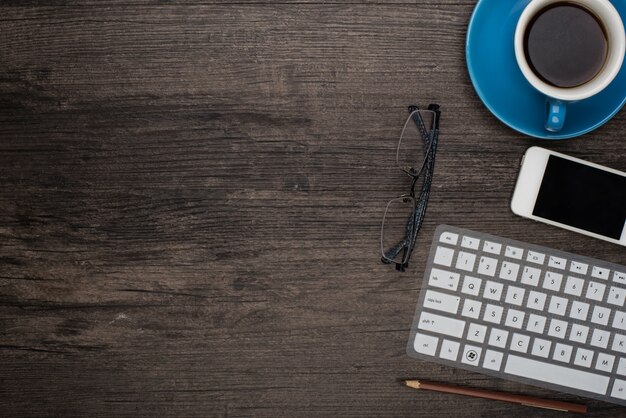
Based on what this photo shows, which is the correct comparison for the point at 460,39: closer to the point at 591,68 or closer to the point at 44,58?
the point at 591,68

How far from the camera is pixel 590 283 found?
90 cm

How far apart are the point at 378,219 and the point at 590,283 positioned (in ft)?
1.04

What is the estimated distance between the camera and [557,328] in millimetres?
909

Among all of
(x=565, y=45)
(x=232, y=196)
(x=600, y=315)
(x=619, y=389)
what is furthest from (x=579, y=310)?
(x=232, y=196)

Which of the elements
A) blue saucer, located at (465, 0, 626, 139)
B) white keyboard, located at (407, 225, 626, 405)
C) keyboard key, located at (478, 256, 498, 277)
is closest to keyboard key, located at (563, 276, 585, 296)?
white keyboard, located at (407, 225, 626, 405)

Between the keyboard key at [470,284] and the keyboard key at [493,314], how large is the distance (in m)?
0.03

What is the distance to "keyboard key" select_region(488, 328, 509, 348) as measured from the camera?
0.91m

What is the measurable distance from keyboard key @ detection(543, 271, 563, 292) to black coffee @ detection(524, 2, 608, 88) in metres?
0.27

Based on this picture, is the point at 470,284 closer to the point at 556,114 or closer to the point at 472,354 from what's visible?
the point at 472,354

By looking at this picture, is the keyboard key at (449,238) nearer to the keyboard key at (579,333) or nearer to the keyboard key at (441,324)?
the keyboard key at (441,324)

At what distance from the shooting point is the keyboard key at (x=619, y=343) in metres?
0.91

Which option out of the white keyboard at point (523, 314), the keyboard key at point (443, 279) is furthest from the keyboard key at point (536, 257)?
the keyboard key at point (443, 279)

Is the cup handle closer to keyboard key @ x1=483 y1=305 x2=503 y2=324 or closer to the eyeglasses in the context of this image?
the eyeglasses

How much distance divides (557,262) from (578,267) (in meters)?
0.03
